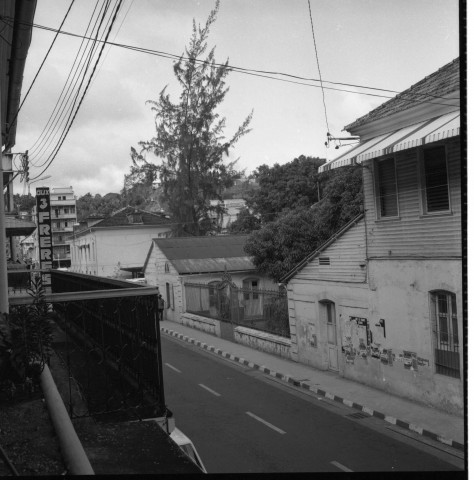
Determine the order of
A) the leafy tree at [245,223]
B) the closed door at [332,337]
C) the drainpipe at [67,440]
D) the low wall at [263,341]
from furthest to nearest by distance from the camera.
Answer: the leafy tree at [245,223], the low wall at [263,341], the closed door at [332,337], the drainpipe at [67,440]

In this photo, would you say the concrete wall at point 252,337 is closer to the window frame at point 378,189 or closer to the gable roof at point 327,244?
the gable roof at point 327,244

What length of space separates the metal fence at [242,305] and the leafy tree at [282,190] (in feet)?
8.27

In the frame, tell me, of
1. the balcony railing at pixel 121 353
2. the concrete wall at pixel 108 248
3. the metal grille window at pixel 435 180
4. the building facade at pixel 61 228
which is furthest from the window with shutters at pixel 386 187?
the concrete wall at pixel 108 248

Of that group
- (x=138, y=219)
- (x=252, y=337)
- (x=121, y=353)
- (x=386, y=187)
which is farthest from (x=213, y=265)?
(x=121, y=353)

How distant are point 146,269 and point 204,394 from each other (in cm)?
1226

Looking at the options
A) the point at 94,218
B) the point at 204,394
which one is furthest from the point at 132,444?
the point at 94,218

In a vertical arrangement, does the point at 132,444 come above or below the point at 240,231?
below

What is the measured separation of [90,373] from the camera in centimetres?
396

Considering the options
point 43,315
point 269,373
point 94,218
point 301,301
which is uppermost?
point 94,218

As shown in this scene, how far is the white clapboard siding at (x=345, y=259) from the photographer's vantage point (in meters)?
8.24

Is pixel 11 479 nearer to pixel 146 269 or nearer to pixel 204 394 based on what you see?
pixel 204 394

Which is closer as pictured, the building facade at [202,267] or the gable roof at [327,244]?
the gable roof at [327,244]

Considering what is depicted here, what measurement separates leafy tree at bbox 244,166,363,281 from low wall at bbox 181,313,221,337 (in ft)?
7.66

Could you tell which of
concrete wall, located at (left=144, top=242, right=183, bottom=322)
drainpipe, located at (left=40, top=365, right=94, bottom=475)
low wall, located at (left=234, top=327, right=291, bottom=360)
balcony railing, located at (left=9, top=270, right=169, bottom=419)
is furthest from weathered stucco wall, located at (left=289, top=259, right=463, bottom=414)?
concrete wall, located at (left=144, top=242, right=183, bottom=322)
